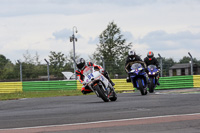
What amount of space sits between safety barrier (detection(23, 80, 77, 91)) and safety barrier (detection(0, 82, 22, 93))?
0.40 meters

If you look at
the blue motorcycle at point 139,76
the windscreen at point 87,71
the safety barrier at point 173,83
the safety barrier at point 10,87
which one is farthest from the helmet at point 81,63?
the safety barrier at point 10,87

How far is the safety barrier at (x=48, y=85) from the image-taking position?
25766 millimetres

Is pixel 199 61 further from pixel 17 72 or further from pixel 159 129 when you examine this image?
pixel 159 129

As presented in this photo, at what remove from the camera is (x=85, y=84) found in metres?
12.9

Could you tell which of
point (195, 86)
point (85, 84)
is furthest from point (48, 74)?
point (85, 84)

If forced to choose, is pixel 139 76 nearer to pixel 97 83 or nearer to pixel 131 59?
pixel 131 59

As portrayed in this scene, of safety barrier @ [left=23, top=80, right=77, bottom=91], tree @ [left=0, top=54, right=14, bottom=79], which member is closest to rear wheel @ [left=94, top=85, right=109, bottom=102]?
safety barrier @ [left=23, top=80, right=77, bottom=91]

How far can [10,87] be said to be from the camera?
88.8ft

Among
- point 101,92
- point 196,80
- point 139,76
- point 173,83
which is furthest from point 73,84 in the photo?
point 101,92

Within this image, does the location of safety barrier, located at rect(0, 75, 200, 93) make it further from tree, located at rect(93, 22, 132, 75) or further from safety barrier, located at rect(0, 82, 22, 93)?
tree, located at rect(93, 22, 132, 75)

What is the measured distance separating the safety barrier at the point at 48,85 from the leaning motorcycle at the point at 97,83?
12792mm

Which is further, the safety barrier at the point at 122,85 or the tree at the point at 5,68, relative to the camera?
the tree at the point at 5,68

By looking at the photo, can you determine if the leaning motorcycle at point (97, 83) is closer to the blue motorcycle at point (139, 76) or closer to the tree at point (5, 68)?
the blue motorcycle at point (139, 76)

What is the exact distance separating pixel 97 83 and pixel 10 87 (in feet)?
51.7
